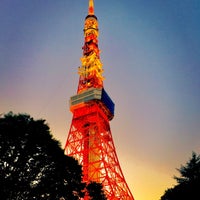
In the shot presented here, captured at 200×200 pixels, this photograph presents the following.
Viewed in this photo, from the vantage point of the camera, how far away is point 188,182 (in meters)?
11.0

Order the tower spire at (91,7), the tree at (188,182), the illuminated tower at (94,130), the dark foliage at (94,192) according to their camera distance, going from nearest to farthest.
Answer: the tree at (188,182), the dark foliage at (94,192), the illuminated tower at (94,130), the tower spire at (91,7)

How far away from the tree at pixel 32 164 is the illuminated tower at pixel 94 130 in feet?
47.5

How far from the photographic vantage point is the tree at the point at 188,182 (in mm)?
10688

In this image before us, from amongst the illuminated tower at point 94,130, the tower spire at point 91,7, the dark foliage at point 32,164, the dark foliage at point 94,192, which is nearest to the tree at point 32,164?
the dark foliage at point 32,164

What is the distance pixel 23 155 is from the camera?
1018cm

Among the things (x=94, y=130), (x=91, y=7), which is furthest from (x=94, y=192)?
(x=91, y=7)

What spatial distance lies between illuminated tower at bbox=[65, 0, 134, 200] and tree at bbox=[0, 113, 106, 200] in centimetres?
1448

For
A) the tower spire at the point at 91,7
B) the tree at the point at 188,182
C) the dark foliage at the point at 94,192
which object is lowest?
the tree at the point at 188,182

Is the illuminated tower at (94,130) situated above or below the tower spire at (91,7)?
below

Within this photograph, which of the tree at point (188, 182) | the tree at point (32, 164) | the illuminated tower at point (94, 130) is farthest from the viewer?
the illuminated tower at point (94, 130)

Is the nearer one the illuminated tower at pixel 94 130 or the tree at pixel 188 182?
the tree at pixel 188 182

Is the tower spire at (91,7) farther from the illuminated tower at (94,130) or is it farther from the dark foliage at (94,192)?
the dark foliage at (94,192)

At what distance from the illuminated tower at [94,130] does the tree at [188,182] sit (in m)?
13.8

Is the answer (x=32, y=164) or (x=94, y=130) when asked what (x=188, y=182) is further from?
A: (x=94, y=130)
